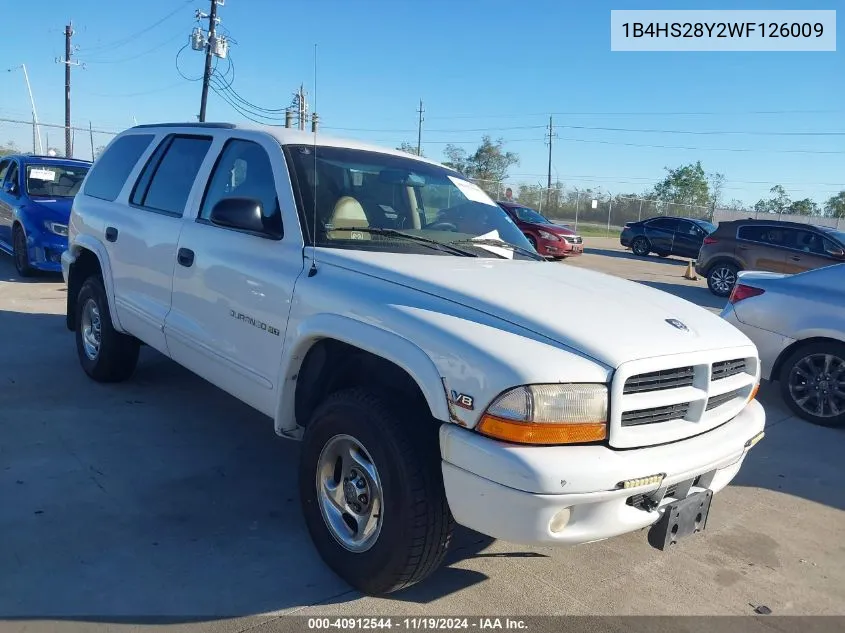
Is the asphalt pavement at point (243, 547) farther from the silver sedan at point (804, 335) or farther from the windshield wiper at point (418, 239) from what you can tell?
the windshield wiper at point (418, 239)

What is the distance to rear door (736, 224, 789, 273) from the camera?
1424cm

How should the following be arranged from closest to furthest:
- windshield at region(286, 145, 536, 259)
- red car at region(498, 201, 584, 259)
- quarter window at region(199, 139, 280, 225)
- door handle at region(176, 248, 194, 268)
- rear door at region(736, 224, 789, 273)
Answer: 1. windshield at region(286, 145, 536, 259)
2. quarter window at region(199, 139, 280, 225)
3. door handle at region(176, 248, 194, 268)
4. rear door at region(736, 224, 789, 273)
5. red car at region(498, 201, 584, 259)

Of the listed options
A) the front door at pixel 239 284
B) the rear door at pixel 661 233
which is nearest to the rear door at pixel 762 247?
the rear door at pixel 661 233

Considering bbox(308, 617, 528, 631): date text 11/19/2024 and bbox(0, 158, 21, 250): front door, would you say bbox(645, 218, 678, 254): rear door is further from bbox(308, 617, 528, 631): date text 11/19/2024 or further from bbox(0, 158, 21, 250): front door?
bbox(308, 617, 528, 631): date text 11/19/2024

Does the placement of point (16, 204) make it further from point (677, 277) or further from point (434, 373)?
point (677, 277)

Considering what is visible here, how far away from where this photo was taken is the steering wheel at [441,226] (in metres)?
3.92

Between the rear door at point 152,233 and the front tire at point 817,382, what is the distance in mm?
5002

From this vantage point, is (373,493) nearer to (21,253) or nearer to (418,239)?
(418,239)

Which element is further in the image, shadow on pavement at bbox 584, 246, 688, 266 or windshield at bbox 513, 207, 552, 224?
shadow on pavement at bbox 584, 246, 688, 266

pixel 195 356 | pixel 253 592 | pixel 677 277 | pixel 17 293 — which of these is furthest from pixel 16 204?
pixel 677 277

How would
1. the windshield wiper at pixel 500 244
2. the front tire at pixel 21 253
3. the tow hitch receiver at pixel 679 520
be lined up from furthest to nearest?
the front tire at pixel 21 253
the windshield wiper at pixel 500 244
the tow hitch receiver at pixel 679 520

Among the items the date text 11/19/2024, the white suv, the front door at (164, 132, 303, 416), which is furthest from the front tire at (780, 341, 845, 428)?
the front door at (164, 132, 303, 416)

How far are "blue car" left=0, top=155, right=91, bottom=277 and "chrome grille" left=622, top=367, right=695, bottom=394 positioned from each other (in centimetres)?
954

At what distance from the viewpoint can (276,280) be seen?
11.3 ft
